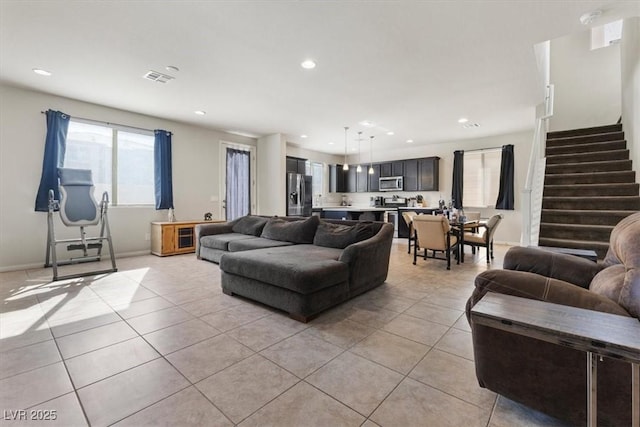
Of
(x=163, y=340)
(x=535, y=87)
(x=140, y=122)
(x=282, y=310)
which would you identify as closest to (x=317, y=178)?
(x=140, y=122)

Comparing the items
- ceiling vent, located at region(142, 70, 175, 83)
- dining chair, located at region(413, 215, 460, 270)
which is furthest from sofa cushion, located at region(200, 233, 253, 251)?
dining chair, located at region(413, 215, 460, 270)

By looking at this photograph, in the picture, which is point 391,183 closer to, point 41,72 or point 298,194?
point 298,194

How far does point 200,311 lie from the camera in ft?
8.82

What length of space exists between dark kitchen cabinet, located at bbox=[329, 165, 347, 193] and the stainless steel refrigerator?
69.2 inches

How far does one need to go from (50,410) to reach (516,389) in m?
2.38

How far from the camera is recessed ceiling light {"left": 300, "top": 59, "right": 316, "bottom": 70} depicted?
11.0 feet

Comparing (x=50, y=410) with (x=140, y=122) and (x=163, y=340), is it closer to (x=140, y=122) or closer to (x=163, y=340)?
(x=163, y=340)

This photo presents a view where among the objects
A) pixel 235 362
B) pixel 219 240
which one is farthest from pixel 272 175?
pixel 235 362

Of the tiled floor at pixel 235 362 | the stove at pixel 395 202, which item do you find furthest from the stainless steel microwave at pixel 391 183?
the tiled floor at pixel 235 362

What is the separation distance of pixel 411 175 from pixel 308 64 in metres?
5.59

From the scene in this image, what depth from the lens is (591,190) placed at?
156 inches

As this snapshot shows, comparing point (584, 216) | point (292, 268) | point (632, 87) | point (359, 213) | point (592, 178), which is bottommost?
point (292, 268)

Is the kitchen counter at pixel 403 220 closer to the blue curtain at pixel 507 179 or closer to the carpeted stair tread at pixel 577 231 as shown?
the blue curtain at pixel 507 179

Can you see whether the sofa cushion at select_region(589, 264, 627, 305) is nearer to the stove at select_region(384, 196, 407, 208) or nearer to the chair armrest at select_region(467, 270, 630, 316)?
the chair armrest at select_region(467, 270, 630, 316)
